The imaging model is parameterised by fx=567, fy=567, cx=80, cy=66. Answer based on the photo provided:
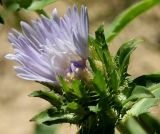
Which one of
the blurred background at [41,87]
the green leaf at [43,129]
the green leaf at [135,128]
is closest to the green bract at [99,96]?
the green leaf at [135,128]

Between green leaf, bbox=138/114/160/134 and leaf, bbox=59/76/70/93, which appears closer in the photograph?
leaf, bbox=59/76/70/93

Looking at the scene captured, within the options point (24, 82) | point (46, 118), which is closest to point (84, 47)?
point (46, 118)

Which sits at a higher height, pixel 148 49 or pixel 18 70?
pixel 148 49

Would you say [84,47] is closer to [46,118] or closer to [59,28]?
[59,28]

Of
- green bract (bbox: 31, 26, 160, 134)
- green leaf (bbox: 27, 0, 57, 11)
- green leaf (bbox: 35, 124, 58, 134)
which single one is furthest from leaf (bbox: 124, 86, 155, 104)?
green leaf (bbox: 35, 124, 58, 134)

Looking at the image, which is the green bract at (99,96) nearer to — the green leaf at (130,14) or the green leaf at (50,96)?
the green leaf at (50,96)

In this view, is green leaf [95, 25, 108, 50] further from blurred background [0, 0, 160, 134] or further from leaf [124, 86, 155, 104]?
blurred background [0, 0, 160, 134]

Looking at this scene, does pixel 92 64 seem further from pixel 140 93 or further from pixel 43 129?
pixel 43 129
